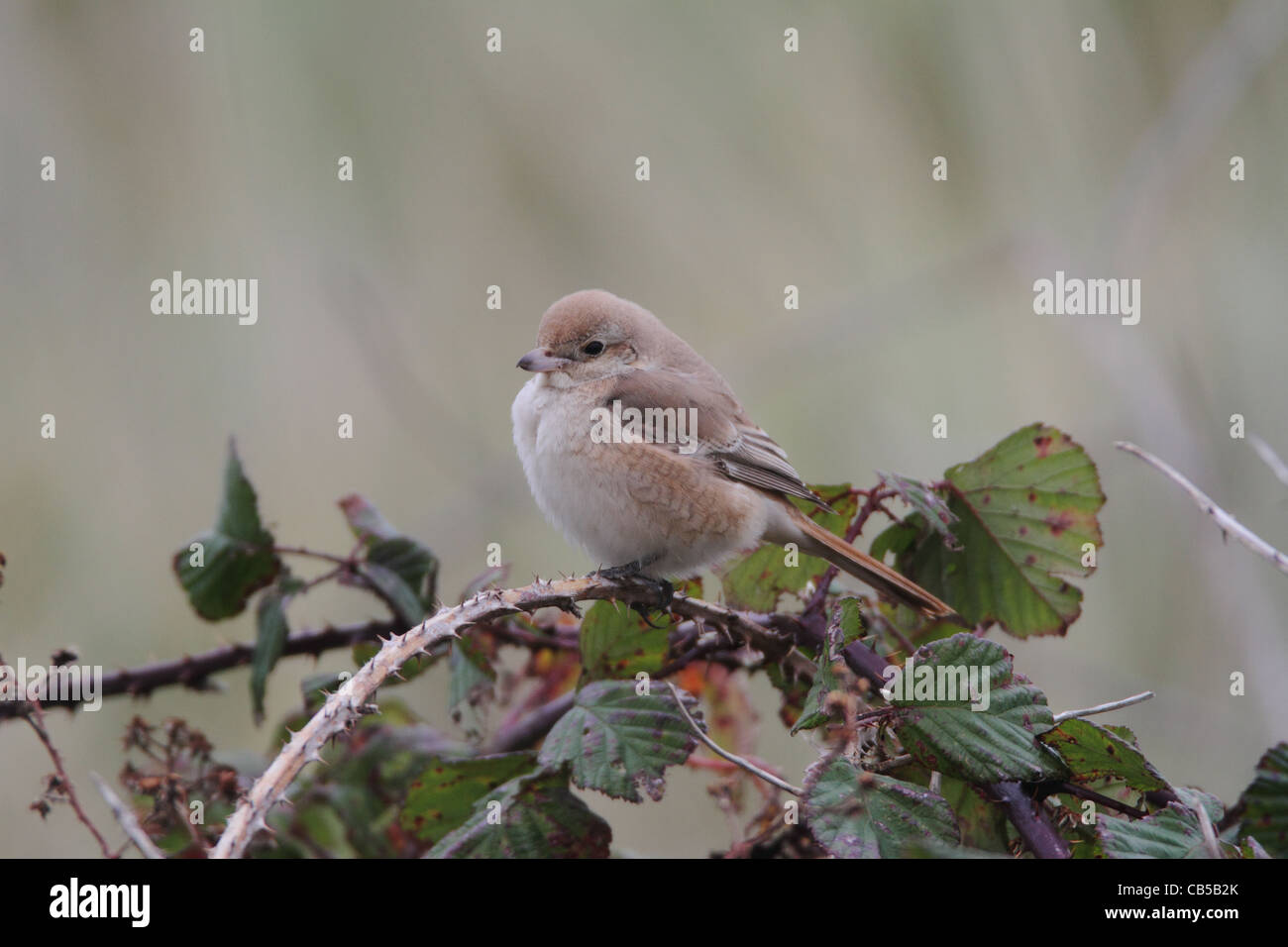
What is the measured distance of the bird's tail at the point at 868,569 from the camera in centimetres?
203

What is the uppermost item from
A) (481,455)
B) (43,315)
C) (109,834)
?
(43,315)

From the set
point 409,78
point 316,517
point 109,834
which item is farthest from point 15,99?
point 109,834

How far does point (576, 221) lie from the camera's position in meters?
4.45

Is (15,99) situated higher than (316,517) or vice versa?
(15,99)

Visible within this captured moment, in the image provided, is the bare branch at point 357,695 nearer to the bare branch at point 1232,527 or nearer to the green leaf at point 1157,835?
the green leaf at point 1157,835

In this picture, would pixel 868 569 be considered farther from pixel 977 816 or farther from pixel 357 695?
pixel 357 695

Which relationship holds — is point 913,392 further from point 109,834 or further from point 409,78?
point 109,834

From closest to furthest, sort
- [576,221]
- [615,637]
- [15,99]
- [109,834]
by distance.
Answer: [615,637] → [109,834] → [15,99] → [576,221]

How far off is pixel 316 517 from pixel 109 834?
1.47 metres

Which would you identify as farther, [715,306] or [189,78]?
[715,306]

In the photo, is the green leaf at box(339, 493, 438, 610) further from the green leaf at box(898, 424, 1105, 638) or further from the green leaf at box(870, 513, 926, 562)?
the green leaf at box(898, 424, 1105, 638)

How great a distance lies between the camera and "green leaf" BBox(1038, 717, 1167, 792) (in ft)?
4.46
